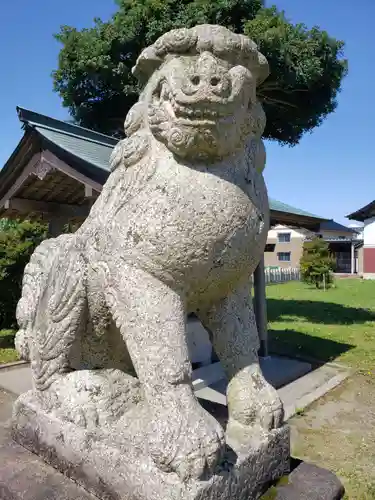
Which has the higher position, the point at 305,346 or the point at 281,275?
the point at 281,275

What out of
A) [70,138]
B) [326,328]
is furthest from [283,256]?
[70,138]

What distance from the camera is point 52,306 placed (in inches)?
58.9

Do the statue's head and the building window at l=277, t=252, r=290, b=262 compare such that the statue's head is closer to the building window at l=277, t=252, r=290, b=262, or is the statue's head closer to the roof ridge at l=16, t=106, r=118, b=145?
the roof ridge at l=16, t=106, r=118, b=145

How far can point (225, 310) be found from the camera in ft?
4.92

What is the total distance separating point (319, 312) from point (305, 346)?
397 centimetres

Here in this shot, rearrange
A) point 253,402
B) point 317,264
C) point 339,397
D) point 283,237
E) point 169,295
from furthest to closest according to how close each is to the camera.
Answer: point 283,237
point 317,264
point 339,397
point 253,402
point 169,295

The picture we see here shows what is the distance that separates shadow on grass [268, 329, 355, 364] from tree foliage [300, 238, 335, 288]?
1026 cm

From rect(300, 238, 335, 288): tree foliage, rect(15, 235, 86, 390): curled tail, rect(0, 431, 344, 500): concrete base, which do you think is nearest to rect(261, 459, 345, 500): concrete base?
rect(0, 431, 344, 500): concrete base

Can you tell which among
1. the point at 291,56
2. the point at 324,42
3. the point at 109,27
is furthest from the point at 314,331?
the point at 109,27

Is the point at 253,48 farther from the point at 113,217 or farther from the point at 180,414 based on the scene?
the point at 180,414

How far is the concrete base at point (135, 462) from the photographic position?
1.15m

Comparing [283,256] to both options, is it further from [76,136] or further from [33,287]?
[33,287]

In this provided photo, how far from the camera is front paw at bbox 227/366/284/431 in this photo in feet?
4.58

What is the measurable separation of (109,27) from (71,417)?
26.1ft
